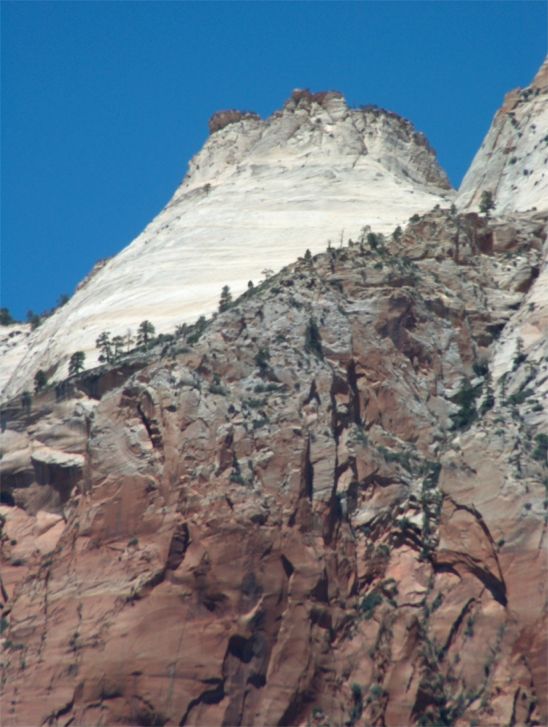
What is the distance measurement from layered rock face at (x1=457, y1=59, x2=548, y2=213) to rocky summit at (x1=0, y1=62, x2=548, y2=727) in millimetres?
13243

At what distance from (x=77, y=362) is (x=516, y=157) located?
93.9 ft

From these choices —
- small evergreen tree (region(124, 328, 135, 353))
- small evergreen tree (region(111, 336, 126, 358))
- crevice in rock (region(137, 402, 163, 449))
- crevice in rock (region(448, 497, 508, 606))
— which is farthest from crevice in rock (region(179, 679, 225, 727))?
small evergreen tree (region(124, 328, 135, 353))

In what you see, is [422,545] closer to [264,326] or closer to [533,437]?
[533,437]

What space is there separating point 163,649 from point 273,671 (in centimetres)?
396

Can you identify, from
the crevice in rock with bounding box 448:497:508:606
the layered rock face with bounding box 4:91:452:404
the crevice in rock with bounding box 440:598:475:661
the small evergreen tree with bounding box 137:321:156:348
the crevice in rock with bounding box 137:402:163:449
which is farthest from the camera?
the layered rock face with bounding box 4:91:452:404

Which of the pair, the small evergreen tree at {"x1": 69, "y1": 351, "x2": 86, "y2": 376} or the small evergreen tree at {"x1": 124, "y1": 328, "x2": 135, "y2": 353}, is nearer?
the small evergreen tree at {"x1": 69, "y1": 351, "x2": 86, "y2": 376}

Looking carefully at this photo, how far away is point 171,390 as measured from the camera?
82750mm

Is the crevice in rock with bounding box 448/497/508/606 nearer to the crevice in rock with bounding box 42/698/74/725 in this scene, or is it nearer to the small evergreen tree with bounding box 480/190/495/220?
the crevice in rock with bounding box 42/698/74/725

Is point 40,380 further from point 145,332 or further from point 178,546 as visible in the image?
point 178,546

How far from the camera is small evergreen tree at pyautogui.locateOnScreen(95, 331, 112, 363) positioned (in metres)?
96.9

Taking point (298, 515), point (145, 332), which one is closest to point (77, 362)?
point (145, 332)

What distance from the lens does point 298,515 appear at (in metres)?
79.0

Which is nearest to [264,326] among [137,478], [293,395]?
[293,395]

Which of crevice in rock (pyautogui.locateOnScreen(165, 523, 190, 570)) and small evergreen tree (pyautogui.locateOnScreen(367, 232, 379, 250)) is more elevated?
small evergreen tree (pyautogui.locateOnScreen(367, 232, 379, 250))
